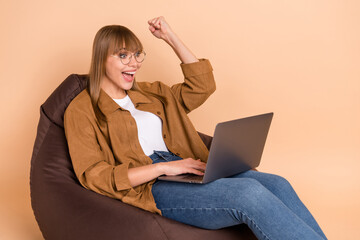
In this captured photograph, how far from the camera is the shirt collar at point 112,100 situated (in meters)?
2.20

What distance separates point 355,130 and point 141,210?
234 centimetres

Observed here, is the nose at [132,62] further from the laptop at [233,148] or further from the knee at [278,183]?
the knee at [278,183]

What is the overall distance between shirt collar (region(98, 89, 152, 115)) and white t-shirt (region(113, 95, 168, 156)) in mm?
28

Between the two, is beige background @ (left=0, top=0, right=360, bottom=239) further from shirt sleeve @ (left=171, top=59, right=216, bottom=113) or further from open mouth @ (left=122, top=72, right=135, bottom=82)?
open mouth @ (left=122, top=72, right=135, bottom=82)

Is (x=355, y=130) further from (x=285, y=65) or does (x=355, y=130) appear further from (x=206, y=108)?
(x=206, y=108)

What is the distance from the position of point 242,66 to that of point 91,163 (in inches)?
78.0

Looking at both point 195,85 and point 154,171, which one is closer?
point 154,171

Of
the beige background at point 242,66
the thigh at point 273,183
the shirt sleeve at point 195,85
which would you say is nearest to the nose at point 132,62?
the shirt sleeve at point 195,85

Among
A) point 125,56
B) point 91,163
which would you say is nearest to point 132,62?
point 125,56

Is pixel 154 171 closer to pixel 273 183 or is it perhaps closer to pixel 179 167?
pixel 179 167

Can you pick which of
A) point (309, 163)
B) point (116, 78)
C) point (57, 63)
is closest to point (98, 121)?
point (116, 78)

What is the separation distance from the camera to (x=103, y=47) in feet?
7.34

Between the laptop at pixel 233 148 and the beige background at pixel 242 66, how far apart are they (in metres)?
1.36

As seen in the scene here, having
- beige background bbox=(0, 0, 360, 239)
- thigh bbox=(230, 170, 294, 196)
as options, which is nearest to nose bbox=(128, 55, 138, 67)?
thigh bbox=(230, 170, 294, 196)
